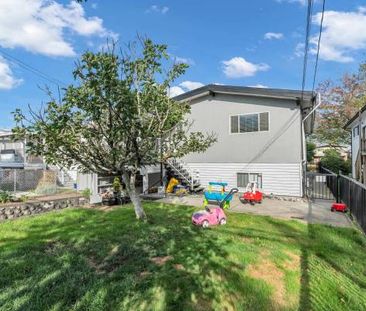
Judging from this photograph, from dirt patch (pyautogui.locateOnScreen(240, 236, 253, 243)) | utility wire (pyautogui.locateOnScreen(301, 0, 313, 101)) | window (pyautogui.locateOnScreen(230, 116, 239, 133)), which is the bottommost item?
dirt patch (pyautogui.locateOnScreen(240, 236, 253, 243))

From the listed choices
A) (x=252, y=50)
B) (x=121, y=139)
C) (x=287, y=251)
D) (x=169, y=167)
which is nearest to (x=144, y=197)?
(x=169, y=167)

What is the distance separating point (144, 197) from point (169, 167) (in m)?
2.60

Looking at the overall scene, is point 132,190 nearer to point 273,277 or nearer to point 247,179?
point 273,277

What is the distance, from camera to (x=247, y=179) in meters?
13.9

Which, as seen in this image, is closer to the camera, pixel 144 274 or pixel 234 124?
pixel 144 274

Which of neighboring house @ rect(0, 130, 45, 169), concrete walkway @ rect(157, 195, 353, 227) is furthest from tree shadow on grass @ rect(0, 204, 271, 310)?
neighboring house @ rect(0, 130, 45, 169)

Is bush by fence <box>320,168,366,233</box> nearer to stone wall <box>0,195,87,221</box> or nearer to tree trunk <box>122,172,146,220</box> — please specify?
tree trunk <box>122,172,146,220</box>

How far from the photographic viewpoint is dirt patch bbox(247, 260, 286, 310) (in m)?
3.81

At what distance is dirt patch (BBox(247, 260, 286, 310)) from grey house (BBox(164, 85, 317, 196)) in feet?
27.6

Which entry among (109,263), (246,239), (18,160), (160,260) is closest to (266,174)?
(246,239)

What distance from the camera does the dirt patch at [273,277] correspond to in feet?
12.5

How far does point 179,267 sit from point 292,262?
2.09 meters

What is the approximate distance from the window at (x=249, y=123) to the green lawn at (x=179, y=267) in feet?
22.6

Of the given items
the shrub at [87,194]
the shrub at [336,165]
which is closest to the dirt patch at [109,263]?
the shrub at [87,194]
